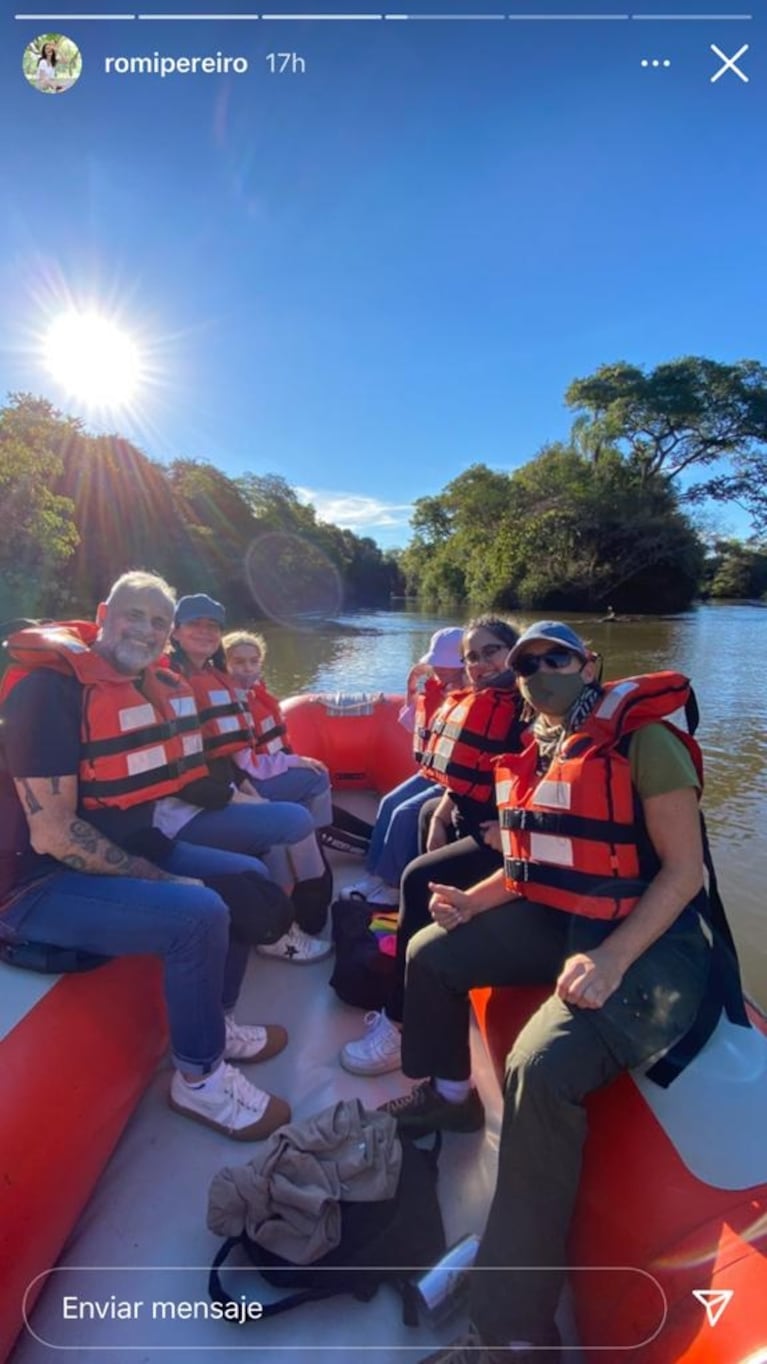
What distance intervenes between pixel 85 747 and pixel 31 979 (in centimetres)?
45

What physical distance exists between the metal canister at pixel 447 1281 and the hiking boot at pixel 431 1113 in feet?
0.85

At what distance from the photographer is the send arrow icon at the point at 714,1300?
29.9 inches

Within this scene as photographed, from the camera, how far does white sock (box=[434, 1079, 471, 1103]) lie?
53.3 inches

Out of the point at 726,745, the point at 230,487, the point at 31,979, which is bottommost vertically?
the point at 726,745

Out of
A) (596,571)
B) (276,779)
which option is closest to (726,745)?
(276,779)

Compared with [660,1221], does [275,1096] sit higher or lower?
lower

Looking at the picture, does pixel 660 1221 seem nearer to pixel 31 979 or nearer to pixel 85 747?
pixel 31 979

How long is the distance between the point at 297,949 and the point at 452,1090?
31.7 inches

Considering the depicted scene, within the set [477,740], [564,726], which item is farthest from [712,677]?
[564,726]

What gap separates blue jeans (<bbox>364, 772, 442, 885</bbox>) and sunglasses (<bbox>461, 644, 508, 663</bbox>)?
1.81 ft

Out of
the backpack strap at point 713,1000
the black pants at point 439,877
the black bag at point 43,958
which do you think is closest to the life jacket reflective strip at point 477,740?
the black pants at point 439,877

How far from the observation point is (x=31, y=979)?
1.22 meters

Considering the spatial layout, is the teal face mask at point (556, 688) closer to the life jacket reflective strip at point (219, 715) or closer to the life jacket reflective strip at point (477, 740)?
the life jacket reflective strip at point (477, 740)

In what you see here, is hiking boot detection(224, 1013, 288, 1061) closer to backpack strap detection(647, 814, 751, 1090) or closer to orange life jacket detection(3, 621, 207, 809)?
orange life jacket detection(3, 621, 207, 809)
